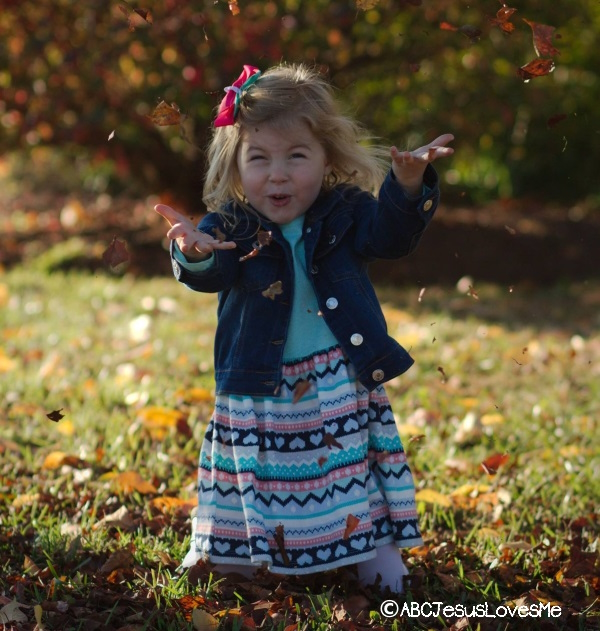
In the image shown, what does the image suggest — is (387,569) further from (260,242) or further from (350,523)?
(260,242)

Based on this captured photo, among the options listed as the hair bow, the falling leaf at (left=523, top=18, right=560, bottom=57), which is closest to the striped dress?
the hair bow

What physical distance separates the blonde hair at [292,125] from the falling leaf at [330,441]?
675 millimetres

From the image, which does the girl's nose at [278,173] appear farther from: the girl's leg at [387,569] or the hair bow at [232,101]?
the girl's leg at [387,569]

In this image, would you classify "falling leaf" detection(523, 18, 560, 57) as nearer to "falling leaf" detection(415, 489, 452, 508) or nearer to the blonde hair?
the blonde hair

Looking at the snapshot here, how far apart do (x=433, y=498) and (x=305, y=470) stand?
694 mm

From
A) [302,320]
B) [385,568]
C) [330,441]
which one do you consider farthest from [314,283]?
[385,568]

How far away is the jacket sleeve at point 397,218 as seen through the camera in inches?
96.1

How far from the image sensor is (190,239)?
241 cm

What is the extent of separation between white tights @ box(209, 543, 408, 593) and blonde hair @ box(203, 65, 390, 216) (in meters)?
1.02

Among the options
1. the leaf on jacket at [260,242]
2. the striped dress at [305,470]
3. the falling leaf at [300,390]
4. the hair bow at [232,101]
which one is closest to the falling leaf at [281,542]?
the striped dress at [305,470]

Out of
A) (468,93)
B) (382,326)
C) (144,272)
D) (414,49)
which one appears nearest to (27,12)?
(144,272)

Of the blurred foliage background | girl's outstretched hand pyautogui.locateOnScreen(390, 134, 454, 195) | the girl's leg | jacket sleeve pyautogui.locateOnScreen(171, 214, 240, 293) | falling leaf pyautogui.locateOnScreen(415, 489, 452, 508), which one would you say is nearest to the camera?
girl's outstretched hand pyautogui.locateOnScreen(390, 134, 454, 195)

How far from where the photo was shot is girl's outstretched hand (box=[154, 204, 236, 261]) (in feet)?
7.89

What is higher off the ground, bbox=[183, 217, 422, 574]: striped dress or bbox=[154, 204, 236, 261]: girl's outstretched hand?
bbox=[154, 204, 236, 261]: girl's outstretched hand
